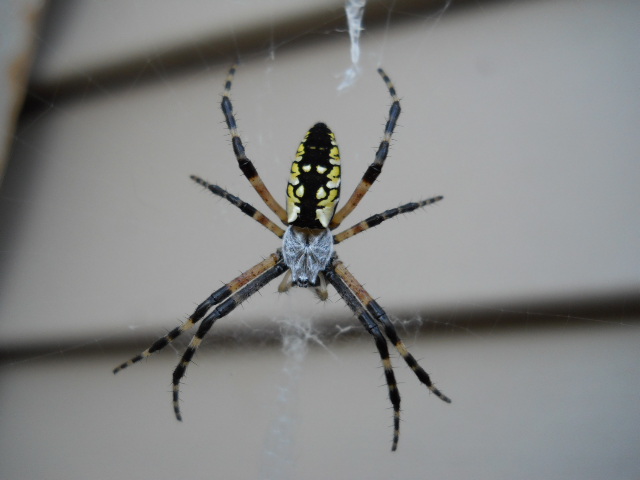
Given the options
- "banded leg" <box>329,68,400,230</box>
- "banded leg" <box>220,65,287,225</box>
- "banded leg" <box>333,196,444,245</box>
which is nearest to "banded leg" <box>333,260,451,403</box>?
"banded leg" <box>333,196,444,245</box>

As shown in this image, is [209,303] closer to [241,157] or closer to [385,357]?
[241,157]

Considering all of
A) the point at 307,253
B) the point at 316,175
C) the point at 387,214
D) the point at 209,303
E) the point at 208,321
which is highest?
the point at 316,175

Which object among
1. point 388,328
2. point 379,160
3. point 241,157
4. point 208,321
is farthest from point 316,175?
point 208,321

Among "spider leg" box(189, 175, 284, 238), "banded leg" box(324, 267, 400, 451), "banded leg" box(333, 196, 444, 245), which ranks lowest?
"banded leg" box(324, 267, 400, 451)

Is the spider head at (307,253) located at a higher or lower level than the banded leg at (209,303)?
higher

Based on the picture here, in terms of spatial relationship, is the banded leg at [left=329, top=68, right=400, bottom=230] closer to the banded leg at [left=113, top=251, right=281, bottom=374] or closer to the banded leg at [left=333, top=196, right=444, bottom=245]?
the banded leg at [left=333, top=196, right=444, bottom=245]

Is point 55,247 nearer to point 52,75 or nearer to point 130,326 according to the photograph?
point 130,326

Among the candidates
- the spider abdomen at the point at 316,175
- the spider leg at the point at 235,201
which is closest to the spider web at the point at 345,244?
the spider leg at the point at 235,201

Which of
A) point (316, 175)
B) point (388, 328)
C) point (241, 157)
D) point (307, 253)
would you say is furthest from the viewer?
point (307, 253)

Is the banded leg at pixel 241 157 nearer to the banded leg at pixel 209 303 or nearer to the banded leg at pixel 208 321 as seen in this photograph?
the banded leg at pixel 209 303
